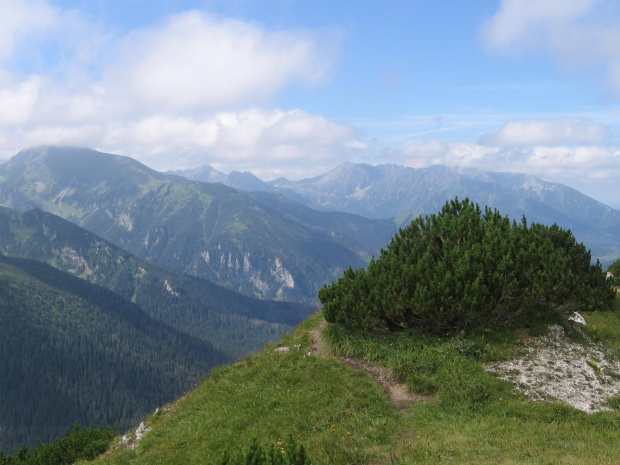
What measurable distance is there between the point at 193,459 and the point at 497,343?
48.1 ft

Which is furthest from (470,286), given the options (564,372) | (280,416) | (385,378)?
(280,416)

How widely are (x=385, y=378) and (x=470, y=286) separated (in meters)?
5.98

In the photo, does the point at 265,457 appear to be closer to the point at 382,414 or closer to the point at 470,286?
the point at 382,414

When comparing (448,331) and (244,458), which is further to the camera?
(448,331)

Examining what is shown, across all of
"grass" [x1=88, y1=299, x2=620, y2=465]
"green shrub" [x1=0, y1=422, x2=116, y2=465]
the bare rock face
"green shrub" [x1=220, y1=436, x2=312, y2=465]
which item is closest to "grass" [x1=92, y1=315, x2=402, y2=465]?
"grass" [x1=88, y1=299, x2=620, y2=465]

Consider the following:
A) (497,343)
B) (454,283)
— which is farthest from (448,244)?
(497,343)

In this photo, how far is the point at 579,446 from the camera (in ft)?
35.8

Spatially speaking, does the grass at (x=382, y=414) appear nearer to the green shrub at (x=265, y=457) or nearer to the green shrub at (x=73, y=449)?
the green shrub at (x=265, y=457)

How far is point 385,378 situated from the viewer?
61.0 ft

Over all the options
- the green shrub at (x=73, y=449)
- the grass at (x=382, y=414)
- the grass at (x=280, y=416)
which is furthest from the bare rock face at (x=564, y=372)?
the green shrub at (x=73, y=449)

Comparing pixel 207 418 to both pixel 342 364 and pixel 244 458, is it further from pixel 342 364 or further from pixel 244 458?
pixel 244 458

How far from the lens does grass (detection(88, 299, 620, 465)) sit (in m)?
11.5

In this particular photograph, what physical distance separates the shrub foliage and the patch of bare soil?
5.98 ft

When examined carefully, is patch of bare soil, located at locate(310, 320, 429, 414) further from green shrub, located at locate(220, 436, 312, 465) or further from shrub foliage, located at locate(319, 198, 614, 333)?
green shrub, located at locate(220, 436, 312, 465)
